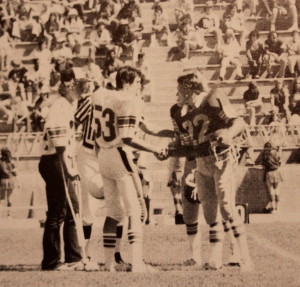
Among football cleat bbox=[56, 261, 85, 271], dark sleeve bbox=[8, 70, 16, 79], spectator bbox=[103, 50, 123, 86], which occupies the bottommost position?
football cleat bbox=[56, 261, 85, 271]

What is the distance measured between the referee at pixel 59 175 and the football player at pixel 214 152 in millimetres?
614

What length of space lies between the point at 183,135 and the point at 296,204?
90cm

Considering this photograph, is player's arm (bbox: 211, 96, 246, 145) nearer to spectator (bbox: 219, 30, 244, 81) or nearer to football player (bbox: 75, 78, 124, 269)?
spectator (bbox: 219, 30, 244, 81)

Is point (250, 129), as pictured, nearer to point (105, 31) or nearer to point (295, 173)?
point (295, 173)

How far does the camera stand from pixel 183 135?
186 inches

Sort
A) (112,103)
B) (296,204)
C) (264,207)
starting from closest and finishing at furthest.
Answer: (112,103) < (296,204) < (264,207)

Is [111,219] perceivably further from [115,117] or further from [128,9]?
[128,9]

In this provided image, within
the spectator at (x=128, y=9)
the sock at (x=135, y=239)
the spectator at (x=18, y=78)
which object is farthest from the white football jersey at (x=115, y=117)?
the spectator at (x=18, y=78)

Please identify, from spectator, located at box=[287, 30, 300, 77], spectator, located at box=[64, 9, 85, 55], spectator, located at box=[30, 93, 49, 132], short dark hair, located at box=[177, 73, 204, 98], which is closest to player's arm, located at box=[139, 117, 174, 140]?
short dark hair, located at box=[177, 73, 204, 98]

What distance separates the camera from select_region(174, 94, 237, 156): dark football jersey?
4594mm

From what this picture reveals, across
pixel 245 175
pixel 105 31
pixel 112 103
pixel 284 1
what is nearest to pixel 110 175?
pixel 112 103

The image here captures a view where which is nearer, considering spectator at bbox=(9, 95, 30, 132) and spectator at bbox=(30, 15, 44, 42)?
spectator at bbox=(9, 95, 30, 132)

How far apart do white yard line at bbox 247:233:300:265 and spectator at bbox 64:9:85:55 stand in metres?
2.61

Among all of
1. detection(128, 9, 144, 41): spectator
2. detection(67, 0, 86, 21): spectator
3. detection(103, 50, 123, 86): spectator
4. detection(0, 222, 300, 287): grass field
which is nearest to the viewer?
detection(0, 222, 300, 287): grass field
